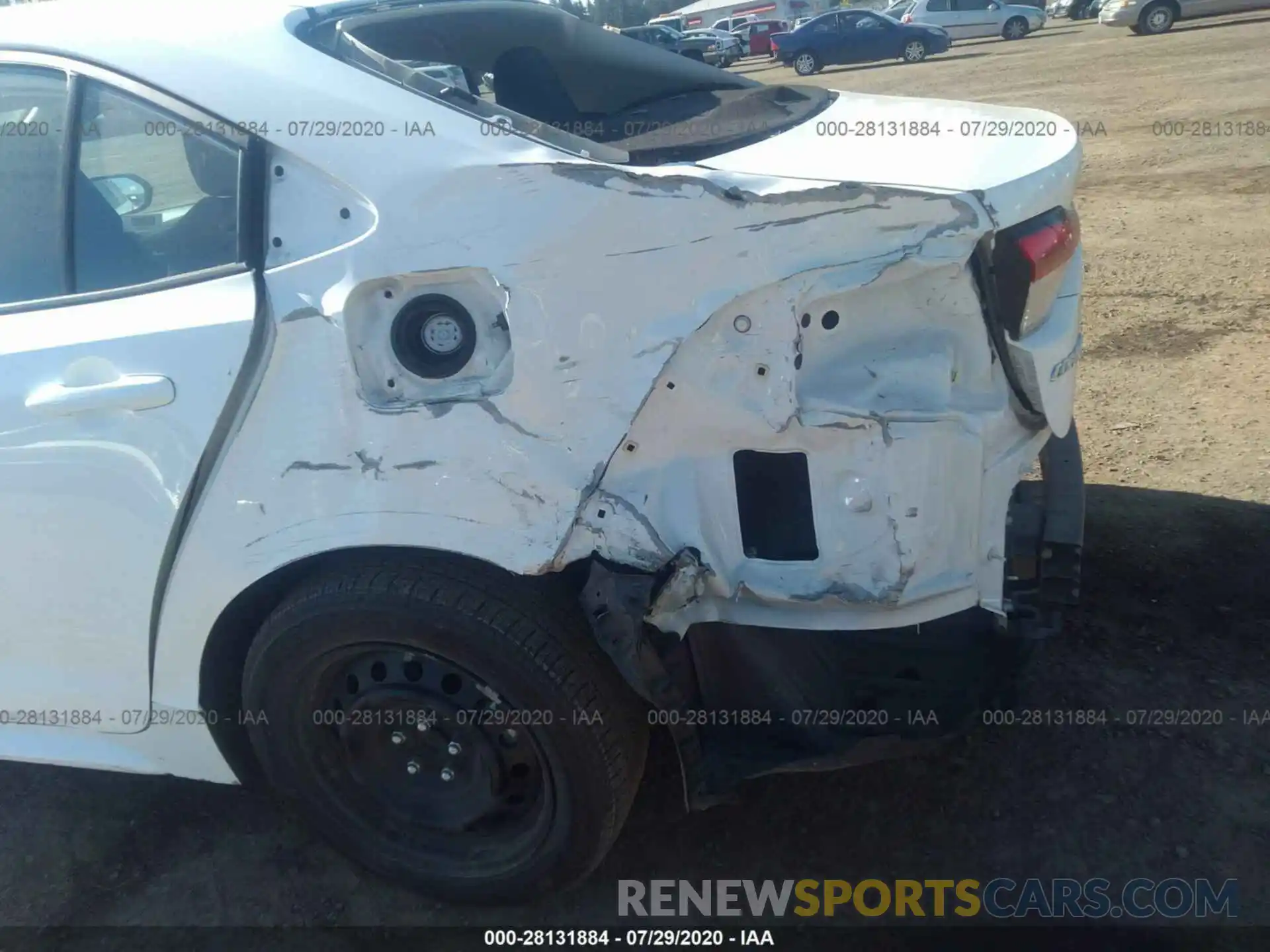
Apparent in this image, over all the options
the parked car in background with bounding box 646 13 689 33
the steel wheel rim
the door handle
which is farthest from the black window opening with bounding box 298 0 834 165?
the parked car in background with bounding box 646 13 689 33

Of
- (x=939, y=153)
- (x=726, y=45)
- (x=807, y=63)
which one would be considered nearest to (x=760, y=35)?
(x=726, y=45)

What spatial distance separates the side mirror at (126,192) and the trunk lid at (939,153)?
1.23 meters

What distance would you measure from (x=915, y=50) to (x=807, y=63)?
8.93ft

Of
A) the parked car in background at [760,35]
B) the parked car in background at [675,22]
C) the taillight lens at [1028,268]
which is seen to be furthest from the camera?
the parked car in background at [675,22]

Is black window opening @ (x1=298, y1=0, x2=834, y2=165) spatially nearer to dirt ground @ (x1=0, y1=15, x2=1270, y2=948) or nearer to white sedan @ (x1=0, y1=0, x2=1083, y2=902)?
white sedan @ (x1=0, y1=0, x2=1083, y2=902)

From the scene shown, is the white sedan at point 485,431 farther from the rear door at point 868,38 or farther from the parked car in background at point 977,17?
the parked car in background at point 977,17

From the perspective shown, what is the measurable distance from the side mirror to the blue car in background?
25505mm

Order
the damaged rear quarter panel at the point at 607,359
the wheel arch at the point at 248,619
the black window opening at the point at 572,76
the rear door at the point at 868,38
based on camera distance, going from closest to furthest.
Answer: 1. the damaged rear quarter panel at the point at 607,359
2. the wheel arch at the point at 248,619
3. the black window opening at the point at 572,76
4. the rear door at the point at 868,38

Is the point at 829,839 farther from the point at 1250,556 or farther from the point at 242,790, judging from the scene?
the point at 1250,556

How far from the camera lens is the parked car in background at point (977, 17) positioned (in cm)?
2683

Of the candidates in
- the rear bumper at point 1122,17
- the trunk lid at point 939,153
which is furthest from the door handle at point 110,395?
the rear bumper at point 1122,17

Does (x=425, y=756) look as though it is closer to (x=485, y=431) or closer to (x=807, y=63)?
(x=485, y=431)

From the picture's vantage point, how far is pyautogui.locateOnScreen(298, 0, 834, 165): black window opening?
2.24 meters

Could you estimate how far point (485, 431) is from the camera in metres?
1.96
